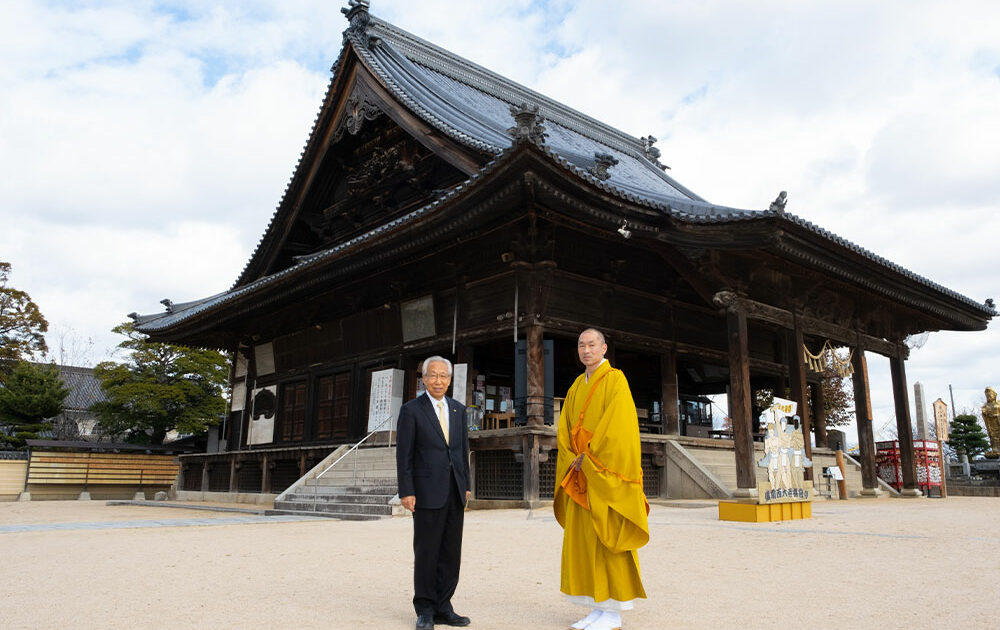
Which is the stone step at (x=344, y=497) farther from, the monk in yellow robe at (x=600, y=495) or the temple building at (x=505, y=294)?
the monk in yellow robe at (x=600, y=495)

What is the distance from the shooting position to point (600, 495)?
12.0ft

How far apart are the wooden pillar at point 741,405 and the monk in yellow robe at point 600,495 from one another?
7437 mm

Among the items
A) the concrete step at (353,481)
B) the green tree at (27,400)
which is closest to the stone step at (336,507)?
the concrete step at (353,481)

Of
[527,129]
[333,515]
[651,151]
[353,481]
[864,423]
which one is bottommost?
[333,515]

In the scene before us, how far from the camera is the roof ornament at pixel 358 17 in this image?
57.0 feet

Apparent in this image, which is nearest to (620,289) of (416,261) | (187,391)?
(416,261)

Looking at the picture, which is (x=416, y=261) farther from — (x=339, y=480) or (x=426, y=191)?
(x=339, y=480)

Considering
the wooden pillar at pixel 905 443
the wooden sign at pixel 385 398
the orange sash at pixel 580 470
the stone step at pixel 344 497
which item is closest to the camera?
the orange sash at pixel 580 470

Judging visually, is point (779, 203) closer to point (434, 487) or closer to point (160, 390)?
point (434, 487)

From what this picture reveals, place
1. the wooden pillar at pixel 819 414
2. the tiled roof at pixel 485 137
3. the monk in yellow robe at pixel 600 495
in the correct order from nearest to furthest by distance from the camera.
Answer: the monk in yellow robe at pixel 600 495, the tiled roof at pixel 485 137, the wooden pillar at pixel 819 414

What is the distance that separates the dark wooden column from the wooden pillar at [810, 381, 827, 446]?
5.32 meters

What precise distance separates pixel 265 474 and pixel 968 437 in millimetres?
22309

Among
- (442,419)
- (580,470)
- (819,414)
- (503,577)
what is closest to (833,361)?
(819,414)

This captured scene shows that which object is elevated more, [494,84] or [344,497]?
[494,84]
